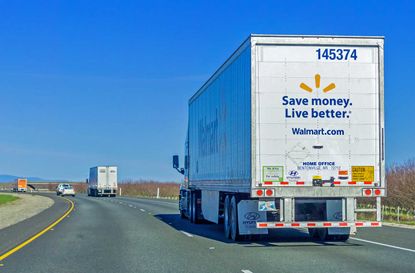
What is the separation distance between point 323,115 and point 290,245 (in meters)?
3.32

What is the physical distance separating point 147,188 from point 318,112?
73186 mm

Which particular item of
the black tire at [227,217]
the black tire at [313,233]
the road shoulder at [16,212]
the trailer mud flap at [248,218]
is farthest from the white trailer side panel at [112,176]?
the trailer mud flap at [248,218]

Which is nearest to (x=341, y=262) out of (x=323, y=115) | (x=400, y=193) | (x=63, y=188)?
(x=323, y=115)

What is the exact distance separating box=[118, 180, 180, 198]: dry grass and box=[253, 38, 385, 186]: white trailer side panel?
192ft

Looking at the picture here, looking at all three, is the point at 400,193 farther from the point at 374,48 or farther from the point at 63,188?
the point at 63,188

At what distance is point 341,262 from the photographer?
1268 cm

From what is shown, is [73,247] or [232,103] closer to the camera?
[73,247]

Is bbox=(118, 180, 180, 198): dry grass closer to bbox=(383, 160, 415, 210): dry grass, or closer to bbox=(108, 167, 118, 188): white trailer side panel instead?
bbox=(108, 167, 118, 188): white trailer side panel

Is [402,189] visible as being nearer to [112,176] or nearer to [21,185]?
[112,176]

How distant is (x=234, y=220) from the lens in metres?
17.0

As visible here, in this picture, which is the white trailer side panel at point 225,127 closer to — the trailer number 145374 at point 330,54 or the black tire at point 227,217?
the black tire at point 227,217

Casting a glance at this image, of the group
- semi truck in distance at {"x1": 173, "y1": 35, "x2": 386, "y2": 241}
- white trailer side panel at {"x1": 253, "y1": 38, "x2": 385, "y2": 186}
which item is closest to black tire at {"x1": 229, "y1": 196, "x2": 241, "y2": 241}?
semi truck in distance at {"x1": 173, "y1": 35, "x2": 386, "y2": 241}

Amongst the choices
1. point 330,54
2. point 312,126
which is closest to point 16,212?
point 312,126

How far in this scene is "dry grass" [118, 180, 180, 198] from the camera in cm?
7671
